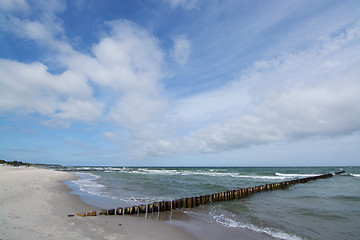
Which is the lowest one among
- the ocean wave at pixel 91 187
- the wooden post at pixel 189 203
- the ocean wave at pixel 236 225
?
the ocean wave at pixel 236 225

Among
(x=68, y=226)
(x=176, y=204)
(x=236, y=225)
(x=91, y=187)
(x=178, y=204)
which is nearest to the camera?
(x=68, y=226)

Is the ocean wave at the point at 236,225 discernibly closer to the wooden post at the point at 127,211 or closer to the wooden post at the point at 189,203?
the wooden post at the point at 189,203

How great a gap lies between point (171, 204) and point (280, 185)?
19.1 metres

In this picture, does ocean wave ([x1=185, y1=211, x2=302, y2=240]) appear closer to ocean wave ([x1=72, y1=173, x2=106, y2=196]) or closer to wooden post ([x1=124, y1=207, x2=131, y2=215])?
wooden post ([x1=124, y1=207, x2=131, y2=215])

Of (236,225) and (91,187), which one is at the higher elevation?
(91,187)

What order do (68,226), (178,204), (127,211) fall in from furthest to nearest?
1. (178,204)
2. (127,211)
3. (68,226)

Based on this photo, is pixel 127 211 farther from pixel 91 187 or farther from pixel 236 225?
pixel 91 187

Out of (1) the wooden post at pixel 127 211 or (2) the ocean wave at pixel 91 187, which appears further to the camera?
(2) the ocean wave at pixel 91 187

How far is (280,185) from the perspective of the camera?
26.0 meters

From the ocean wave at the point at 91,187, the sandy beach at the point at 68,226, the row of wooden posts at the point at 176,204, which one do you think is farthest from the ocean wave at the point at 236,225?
the ocean wave at the point at 91,187

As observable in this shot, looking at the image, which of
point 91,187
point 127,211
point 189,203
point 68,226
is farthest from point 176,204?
point 91,187

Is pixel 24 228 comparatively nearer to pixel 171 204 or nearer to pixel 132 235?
pixel 132 235

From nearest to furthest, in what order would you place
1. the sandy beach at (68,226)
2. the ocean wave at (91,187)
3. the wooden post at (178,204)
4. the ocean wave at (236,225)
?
the sandy beach at (68,226) < the ocean wave at (236,225) < the wooden post at (178,204) < the ocean wave at (91,187)

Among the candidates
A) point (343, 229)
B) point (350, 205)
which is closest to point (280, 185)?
point (350, 205)
